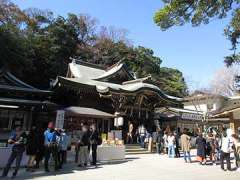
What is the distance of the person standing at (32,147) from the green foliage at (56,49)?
14.2m

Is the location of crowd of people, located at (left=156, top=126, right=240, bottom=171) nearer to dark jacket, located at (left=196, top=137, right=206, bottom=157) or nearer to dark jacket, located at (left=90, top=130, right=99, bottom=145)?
dark jacket, located at (left=196, top=137, right=206, bottom=157)

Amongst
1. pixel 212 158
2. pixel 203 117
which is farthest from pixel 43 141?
pixel 203 117

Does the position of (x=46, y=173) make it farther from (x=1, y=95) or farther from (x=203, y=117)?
(x=203, y=117)

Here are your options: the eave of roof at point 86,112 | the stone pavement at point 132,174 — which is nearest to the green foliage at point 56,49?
the eave of roof at point 86,112

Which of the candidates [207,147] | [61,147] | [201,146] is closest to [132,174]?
[61,147]

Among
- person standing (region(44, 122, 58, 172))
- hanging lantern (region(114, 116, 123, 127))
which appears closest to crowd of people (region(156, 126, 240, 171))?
hanging lantern (region(114, 116, 123, 127))

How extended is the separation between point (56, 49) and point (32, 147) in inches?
1031

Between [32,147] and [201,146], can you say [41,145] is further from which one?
[201,146]

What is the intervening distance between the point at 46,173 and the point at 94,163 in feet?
8.99

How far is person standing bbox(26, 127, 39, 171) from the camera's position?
1014 cm

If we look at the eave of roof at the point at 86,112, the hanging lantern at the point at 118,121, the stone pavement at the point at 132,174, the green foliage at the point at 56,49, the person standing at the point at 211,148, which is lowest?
the stone pavement at the point at 132,174

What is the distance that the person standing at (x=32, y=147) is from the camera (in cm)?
1014

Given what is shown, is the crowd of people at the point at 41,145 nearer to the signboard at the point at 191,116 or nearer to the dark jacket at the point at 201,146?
the dark jacket at the point at 201,146

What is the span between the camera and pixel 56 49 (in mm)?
34688
